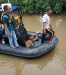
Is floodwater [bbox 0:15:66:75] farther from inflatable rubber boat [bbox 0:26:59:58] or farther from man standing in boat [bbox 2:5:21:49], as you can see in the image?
man standing in boat [bbox 2:5:21:49]

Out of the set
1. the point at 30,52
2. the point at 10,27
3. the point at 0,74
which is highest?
the point at 10,27

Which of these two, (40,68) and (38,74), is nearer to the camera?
(38,74)

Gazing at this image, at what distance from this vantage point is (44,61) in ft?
10.4

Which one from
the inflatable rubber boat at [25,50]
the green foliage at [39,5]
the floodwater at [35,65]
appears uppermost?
the green foliage at [39,5]

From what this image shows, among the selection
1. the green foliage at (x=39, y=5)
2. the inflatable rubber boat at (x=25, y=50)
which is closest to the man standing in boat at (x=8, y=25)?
the inflatable rubber boat at (x=25, y=50)

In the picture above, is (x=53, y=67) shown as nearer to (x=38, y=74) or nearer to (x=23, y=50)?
(x=38, y=74)

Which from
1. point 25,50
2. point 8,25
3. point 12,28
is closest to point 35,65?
point 25,50

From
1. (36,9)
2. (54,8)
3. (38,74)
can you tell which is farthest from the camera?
(36,9)

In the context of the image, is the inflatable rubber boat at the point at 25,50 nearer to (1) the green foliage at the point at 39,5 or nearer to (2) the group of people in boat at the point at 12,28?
(2) the group of people in boat at the point at 12,28

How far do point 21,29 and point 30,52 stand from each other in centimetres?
100

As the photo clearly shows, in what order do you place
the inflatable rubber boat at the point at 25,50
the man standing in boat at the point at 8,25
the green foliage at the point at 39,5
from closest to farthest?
1. the man standing in boat at the point at 8,25
2. the inflatable rubber boat at the point at 25,50
3. the green foliage at the point at 39,5

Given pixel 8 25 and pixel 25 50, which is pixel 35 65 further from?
pixel 8 25

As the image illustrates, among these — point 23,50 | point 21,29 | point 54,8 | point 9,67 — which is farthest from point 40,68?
point 54,8

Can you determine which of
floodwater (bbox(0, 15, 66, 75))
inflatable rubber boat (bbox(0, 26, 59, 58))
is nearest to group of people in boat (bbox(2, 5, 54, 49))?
inflatable rubber boat (bbox(0, 26, 59, 58))
